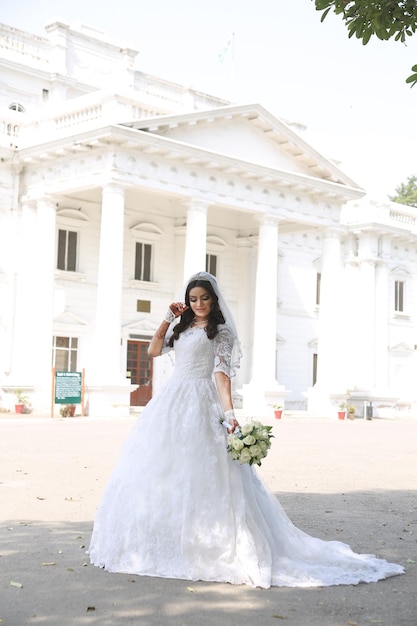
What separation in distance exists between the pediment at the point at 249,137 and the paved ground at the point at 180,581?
13939 mm

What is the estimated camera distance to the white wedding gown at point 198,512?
5.89m

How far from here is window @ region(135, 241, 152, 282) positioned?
3189cm

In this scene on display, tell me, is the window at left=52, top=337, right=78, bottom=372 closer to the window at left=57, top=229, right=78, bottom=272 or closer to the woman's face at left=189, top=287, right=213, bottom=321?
the window at left=57, top=229, right=78, bottom=272

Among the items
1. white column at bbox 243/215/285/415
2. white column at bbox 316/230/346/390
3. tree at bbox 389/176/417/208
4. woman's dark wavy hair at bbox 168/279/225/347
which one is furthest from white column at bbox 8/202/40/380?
tree at bbox 389/176/417/208

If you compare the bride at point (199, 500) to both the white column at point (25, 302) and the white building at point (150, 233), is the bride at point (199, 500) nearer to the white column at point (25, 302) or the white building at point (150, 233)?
the white building at point (150, 233)

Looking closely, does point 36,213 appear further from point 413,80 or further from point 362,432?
point 413,80

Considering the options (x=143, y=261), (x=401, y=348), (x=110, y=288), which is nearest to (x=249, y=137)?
(x=143, y=261)

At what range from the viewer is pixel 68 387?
24750mm

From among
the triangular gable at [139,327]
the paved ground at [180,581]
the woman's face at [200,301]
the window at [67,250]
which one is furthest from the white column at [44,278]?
the woman's face at [200,301]

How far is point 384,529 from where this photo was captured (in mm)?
8117

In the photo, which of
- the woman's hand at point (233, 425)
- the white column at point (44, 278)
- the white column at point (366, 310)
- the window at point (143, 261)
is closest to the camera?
the woman's hand at point (233, 425)

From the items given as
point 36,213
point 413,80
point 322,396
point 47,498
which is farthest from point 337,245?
point 413,80

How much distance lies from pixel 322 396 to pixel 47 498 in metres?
23.3

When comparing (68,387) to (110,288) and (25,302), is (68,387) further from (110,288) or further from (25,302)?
(25,302)
